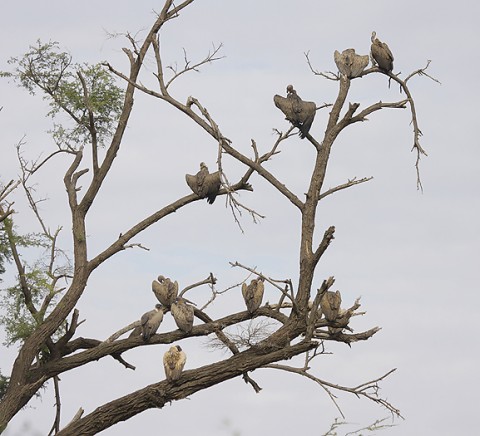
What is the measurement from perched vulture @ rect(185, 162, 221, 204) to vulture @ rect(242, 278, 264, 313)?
6.55ft

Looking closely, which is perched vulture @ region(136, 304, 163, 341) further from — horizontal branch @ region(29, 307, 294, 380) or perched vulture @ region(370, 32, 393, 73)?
perched vulture @ region(370, 32, 393, 73)

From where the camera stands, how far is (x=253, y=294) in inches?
655

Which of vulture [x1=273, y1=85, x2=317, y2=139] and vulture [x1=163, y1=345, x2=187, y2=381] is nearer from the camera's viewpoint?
vulture [x1=163, y1=345, x2=187, y2=381]

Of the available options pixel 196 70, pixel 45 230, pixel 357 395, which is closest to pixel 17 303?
pixel 45 230

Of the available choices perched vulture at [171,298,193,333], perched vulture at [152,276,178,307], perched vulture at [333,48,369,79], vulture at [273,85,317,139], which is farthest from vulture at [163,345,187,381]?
perched vulture at [333,48,369,79]

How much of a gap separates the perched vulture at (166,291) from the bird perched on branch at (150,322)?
24cm

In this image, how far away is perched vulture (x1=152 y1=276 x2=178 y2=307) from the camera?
17.5 meters

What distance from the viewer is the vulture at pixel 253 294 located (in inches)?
651

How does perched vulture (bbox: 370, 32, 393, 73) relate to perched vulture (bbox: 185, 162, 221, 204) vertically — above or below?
below

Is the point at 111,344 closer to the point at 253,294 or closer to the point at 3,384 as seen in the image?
the point at 253,294

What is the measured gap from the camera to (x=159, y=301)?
17641 millimetres

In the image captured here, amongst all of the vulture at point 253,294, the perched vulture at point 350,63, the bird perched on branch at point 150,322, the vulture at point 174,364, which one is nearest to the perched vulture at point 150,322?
the bird perched on branch at point 150,322

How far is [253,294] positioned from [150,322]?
1.72 m

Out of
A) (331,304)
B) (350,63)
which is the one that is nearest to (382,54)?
(350,63)
